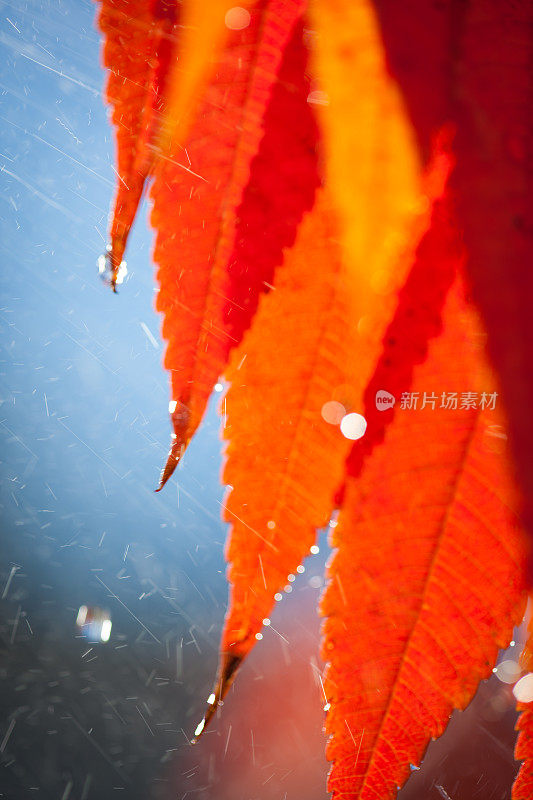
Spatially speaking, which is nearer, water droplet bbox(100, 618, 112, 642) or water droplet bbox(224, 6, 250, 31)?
water droplet bbox(224, 6, 250, 31)

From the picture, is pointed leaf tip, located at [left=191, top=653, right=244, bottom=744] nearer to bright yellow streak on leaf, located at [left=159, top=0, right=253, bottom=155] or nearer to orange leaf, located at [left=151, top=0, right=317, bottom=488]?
orange leaf, located at [left=151, top=0, right=317, bottom=488]

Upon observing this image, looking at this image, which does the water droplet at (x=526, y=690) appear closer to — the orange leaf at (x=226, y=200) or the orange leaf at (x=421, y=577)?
the orange leaf at (x=421, y=577)

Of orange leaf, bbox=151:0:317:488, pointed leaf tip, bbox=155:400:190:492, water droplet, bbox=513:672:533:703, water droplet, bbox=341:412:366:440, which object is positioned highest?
orange leaf, bbox=151:0:317:488

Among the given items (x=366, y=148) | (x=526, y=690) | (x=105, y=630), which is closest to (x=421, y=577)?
(x=526, y=690)

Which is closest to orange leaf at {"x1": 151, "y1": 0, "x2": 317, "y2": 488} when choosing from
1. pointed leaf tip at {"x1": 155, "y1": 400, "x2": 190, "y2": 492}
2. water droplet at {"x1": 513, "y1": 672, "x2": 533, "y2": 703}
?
pointed leaf tip at {"x1": 155, "y1": 400, "x2": 190, "y2": 492}

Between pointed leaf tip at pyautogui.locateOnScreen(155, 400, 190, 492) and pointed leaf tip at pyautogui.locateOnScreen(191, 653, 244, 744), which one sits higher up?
pointed leaf tip at pyautogui.locateOnScreen(155, 400, 190, 492)

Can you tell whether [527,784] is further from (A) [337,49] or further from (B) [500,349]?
(A) [337,49]

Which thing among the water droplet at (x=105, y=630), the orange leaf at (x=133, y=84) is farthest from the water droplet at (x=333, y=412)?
the water droplet at (x=105, y=630)

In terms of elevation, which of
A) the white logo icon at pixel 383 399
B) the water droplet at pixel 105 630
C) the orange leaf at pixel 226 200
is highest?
the orange leaf at pixel 226 200
